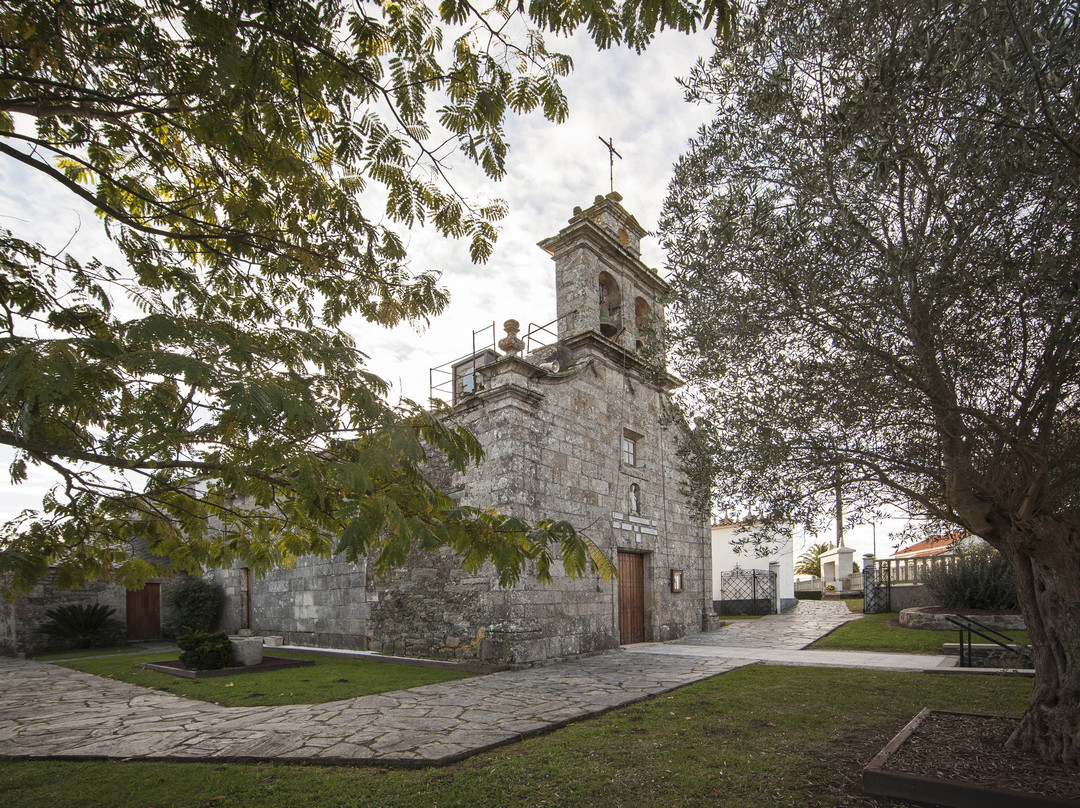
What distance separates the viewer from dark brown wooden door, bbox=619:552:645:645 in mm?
12812

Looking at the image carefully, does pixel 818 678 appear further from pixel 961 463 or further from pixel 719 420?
pixel 961 463

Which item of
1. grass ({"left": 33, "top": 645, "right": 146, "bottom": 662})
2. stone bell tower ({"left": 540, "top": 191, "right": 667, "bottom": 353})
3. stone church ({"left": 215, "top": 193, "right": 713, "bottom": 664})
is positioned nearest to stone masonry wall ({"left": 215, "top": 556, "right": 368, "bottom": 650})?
stone church ({"left": 215, "top": 193, "right": 713, "bottom": 664})

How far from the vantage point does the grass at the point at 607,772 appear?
13.7ft

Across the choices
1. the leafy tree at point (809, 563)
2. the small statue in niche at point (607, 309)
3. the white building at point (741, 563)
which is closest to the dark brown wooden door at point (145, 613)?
the small statue in niche at point (607, 309)

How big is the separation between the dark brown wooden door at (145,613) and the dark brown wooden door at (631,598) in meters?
14.1

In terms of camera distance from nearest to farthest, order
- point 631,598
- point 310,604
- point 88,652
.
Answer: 1. point 631,598
2. point 310,604
3. point 88,652

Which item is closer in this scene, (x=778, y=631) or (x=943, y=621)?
(x=943, y=621)

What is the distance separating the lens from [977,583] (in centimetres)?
1284

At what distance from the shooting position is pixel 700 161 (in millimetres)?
5758

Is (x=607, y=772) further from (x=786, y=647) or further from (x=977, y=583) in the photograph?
(x=977, y=583)

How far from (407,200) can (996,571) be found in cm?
1383

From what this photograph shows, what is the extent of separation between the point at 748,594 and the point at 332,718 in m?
19.0

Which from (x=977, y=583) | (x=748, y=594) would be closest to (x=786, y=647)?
(x=977, y=583)

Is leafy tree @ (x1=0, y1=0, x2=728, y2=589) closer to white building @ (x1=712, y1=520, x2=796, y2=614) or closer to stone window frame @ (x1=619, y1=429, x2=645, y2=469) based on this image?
stone window frame @ (x1=619, y1=429, x2=645, y2=469)
